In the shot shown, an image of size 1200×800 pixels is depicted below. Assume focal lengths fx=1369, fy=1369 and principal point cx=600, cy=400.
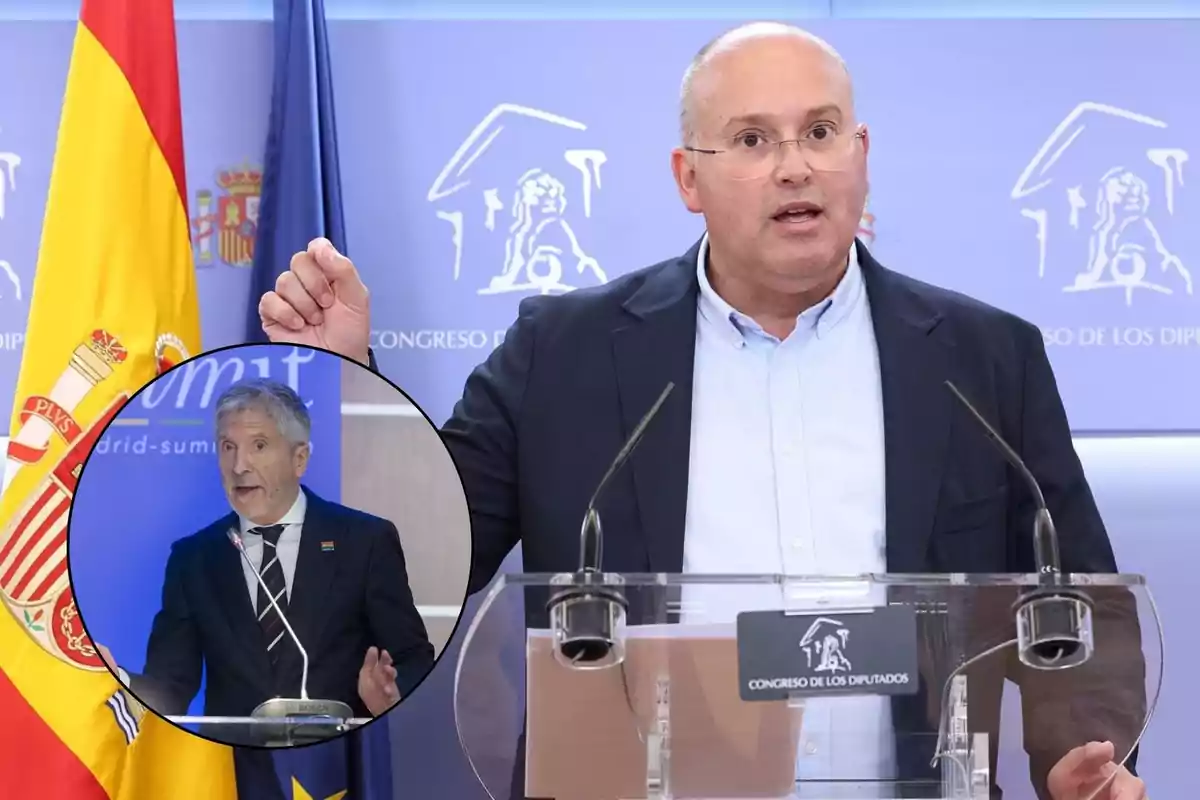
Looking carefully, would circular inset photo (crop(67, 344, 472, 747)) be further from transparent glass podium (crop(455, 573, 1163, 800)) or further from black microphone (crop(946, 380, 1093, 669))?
black microphone (crop(946, 380, 1093, 669))

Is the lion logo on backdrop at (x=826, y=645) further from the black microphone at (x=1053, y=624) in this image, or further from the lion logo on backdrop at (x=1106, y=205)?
the lion logo on backdrop at (x=1106, y=205)

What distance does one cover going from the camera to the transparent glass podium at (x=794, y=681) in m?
1.42

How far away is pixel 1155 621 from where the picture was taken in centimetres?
149

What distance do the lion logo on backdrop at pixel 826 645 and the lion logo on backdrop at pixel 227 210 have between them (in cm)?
211

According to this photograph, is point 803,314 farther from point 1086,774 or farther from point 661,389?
point 1086,774

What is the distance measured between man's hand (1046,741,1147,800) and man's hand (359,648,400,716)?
857 millimetres

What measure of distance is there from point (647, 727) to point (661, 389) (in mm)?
1024

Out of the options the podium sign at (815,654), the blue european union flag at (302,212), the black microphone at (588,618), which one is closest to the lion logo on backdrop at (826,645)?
the podium sign at (815,654)

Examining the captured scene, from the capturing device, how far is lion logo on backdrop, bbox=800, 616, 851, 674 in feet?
4.59

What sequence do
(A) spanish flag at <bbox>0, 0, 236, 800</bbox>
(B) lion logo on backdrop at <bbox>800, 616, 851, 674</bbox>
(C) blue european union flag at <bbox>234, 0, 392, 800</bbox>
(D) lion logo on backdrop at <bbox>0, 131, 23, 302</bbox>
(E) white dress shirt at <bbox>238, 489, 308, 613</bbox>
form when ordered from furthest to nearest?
(D) lion logo on backdrop at <bbox>0, 131, 23, 302</bbox>
(C) blue european union flag at <bbox>234, 0, 392, 800</bbox>
(A) spanish flag at <bbox>0, 0, 236, 800</bbox>
(E) white dress shirt at <bbox>238, 489, 308, 613</bbox>
(B) lion logo on backdrop at <bbox>800, 616, 851, 674</bbox>

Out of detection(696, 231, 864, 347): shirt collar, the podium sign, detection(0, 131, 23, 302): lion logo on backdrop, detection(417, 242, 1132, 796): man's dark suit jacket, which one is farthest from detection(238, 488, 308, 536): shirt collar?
detection(0, 131, 23, 302): lion logo on backdrop

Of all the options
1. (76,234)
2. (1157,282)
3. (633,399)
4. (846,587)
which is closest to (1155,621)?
(846,587)

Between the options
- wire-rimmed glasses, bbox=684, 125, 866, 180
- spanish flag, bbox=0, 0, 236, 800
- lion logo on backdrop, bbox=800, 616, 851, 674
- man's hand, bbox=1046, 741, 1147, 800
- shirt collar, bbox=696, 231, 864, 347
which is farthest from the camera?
spanish flag, bbox=0, 0, 236, 800

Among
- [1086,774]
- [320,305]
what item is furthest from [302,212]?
[1086,774]
